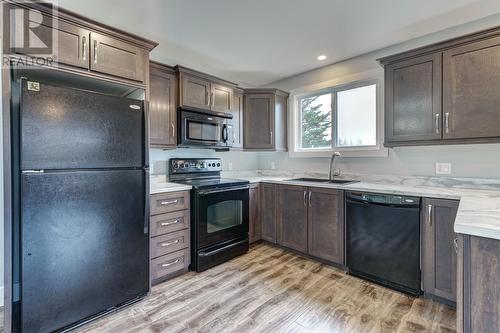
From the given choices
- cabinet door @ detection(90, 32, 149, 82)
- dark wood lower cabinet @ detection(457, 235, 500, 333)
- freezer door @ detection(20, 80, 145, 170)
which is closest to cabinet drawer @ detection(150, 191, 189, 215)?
freezer door @ detection(20, 80, 145, 170)

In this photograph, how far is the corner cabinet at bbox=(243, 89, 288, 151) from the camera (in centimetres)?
362

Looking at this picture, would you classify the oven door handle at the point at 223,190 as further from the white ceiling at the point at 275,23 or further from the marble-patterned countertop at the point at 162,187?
the white ceiling at the point at 275,23

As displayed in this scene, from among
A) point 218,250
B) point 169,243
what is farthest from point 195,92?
point 218,250

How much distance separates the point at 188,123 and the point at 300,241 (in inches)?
77.8

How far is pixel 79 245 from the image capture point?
171 centimetres

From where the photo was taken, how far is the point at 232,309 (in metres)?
1.94

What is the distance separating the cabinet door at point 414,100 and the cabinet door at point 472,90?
0.08 metres

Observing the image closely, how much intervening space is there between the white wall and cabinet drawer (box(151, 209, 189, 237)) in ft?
6.40

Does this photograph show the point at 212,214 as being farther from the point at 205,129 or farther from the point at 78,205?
the point at 78,205

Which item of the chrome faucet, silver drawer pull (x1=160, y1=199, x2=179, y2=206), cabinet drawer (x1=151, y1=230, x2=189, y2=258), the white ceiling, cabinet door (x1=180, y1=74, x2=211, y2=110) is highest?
the white ceiling

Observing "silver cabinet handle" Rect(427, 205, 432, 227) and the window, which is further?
the window

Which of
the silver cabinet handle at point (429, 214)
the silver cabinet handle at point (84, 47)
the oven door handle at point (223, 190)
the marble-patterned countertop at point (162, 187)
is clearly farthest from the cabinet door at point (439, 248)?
the silver cabinet handle at point (84, 47)

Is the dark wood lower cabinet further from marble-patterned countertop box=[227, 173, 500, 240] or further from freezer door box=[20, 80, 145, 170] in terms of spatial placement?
freezer door box=[20, 80, 145, 170]

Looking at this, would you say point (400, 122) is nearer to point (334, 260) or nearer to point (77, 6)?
point (334, 260)
